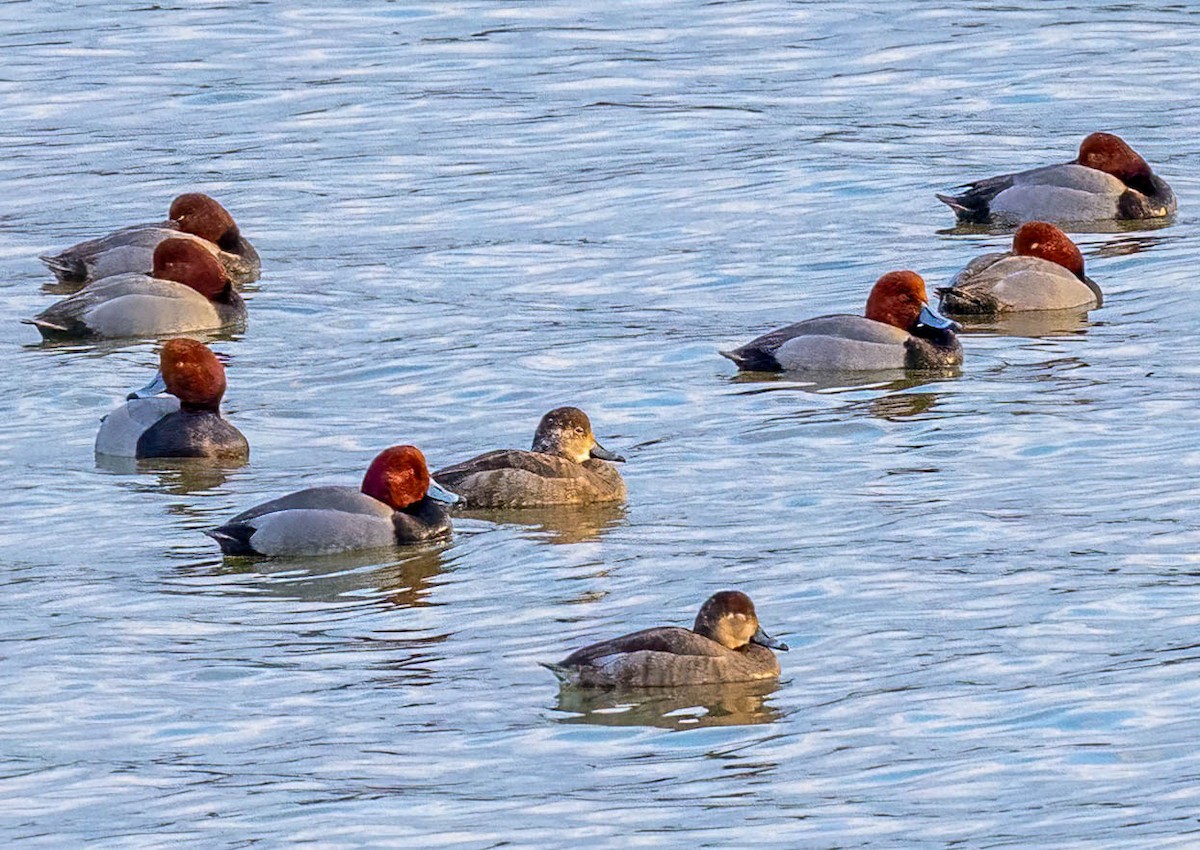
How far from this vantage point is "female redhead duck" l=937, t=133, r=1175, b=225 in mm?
22047

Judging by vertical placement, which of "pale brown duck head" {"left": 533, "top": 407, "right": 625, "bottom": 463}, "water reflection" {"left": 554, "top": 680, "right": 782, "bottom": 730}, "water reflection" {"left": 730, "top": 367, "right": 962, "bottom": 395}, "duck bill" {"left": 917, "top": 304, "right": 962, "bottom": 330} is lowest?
"water reflection" {"left": 554, "top": 680, "right": 782, "bottom": 730}

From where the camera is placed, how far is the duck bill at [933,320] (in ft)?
56.2

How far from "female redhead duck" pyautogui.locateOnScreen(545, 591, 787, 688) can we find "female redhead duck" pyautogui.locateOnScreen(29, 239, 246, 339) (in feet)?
29.9

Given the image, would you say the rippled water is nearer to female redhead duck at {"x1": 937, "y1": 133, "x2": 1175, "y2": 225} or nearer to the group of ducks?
the group of ducks

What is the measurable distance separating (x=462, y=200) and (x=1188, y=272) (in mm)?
6951

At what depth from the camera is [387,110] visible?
92.4 ft

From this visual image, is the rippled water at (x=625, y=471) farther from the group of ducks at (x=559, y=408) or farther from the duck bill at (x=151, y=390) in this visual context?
the duck bill at (x=151, y=390)

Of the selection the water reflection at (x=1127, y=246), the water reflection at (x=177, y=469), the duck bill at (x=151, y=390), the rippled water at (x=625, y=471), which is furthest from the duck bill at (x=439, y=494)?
the water reflection at (x=1127, y=246)

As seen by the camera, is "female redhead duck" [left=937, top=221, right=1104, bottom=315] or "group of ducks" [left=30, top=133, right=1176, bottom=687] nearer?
"group of ducks" [left=30, top=133, right=1176, bottom=687]

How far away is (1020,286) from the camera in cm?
1888

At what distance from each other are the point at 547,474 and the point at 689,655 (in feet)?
11.7

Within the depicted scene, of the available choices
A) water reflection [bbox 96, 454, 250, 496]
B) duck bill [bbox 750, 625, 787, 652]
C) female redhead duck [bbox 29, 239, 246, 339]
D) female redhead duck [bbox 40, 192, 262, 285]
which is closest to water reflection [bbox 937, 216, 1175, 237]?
female redhead duck [bbox 40, 192, 262, 285]

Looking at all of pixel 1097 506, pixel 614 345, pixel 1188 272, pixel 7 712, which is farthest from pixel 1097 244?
pixel 7 712

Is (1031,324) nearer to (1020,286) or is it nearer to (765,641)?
(1020,286)
